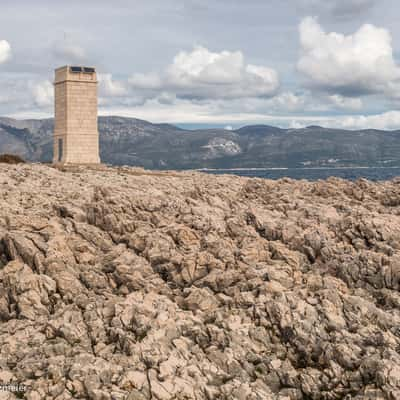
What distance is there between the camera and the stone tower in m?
89.5

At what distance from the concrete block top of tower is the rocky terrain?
160ft

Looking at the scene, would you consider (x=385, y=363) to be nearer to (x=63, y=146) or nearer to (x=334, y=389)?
(x=334, y=389)

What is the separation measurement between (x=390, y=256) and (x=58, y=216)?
20362mm

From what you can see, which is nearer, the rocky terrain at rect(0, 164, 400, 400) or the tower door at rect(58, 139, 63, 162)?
the rocky terrain at rect(0, 164, 400, 400)

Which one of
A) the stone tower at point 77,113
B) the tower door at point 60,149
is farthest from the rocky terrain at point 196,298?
the tower door at point 60,149

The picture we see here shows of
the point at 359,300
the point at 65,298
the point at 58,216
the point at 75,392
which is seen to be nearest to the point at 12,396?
the point at 75,392

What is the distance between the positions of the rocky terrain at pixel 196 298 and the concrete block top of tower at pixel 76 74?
160ft

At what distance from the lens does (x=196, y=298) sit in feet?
94.9

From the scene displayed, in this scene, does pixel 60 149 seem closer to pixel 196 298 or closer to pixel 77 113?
pixel 77 113

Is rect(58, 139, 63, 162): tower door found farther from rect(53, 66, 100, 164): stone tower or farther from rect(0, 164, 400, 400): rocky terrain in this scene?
rect(0, 164, 400, 400): rocky terrain

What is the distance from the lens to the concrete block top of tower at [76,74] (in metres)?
89.1

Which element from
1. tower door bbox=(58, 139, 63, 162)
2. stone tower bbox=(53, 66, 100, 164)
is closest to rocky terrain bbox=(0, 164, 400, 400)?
stone tower bbox=(53, 66, 100, 164)

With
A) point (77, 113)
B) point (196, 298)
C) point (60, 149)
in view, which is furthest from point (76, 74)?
point (196, 298)

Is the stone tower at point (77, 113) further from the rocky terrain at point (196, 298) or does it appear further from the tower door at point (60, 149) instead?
the rocky terrain at point (196, 298)
